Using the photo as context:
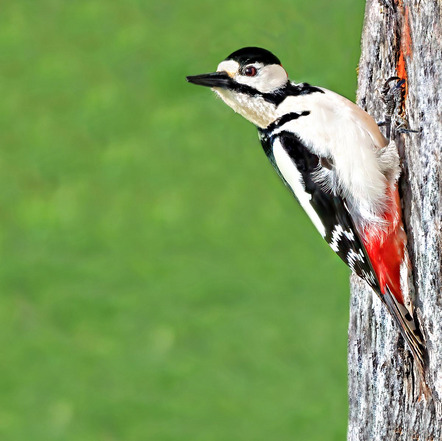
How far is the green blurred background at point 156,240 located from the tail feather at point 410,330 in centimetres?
213

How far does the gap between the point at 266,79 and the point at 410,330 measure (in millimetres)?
861

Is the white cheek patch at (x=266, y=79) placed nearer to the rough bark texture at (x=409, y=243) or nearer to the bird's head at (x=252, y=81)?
the bird's head at (x=252, y=81)

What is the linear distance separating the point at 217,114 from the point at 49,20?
4.83 feet

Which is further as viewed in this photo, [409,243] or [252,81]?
[252,81]

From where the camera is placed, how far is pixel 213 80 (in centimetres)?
266

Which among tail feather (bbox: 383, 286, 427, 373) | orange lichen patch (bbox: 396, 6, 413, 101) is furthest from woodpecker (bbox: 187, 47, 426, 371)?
orange lichen patch (bbox: 396, 6, 413, 101)

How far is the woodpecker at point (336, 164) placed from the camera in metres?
2.57

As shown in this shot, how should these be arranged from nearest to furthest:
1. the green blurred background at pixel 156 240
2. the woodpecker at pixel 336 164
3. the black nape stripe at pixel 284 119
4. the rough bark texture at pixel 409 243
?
the rough bark texture at pixel 409 243 < the woodpecker at pixel 336 164 < the black nape stripe at pixel 284 119 < the green blurred background at pixel 156 240

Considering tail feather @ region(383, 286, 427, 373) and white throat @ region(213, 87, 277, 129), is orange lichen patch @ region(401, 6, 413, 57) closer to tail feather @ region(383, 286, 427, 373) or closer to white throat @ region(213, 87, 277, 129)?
white throat @ region(213, 87, 277, 129)

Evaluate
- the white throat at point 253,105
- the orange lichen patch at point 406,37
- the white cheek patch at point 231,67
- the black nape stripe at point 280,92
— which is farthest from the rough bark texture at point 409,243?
the white cheek patch at point 231,67

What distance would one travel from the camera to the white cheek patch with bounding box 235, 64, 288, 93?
8.85ft

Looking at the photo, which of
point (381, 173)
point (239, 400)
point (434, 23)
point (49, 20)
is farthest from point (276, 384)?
point (49, 20)

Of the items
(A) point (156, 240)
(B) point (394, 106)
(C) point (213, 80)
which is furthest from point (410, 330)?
(A) point (156, 240)

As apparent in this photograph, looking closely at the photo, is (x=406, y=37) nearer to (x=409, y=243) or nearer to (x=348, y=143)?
(x=348, y=143)
